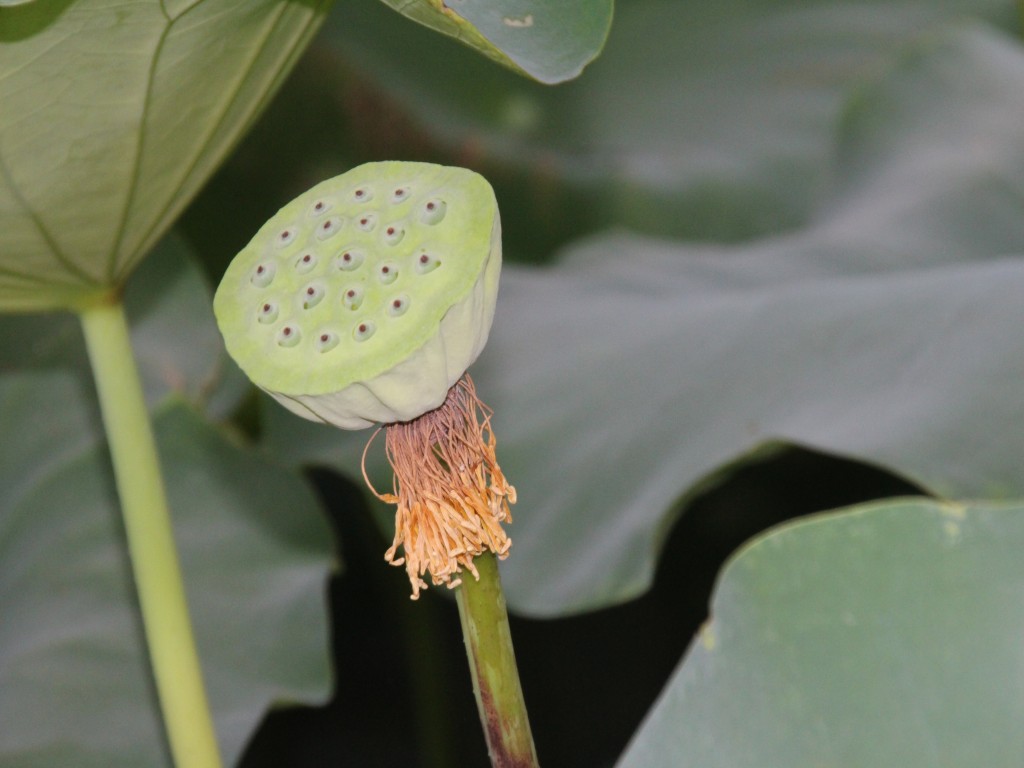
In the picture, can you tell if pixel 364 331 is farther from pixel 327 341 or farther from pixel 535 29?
pixel 535 29

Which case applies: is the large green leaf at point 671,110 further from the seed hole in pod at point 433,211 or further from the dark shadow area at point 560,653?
the seed hole in pod at point 433,211

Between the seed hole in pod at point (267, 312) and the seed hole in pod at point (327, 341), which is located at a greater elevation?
the seed hole in pod at point (327, 341)

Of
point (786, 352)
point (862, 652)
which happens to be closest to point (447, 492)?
point (862, 652)

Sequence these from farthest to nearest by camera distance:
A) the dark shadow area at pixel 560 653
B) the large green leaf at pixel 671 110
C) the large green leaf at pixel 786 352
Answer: the large green leaf at pixel 671 110 < the dark shadow area at pixel 560 653 < the large green leaf at pixel 786 352

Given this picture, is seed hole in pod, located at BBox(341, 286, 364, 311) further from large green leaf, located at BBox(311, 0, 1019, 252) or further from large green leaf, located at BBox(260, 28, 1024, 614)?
large green leaf, located at BBox(311, 0, 1019, 252)

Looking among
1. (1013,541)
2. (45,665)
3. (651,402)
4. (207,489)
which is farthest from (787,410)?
(45,665)

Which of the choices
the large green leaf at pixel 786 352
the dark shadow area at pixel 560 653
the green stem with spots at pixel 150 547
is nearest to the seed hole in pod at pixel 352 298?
the green stem with spots at pixel 150 547
